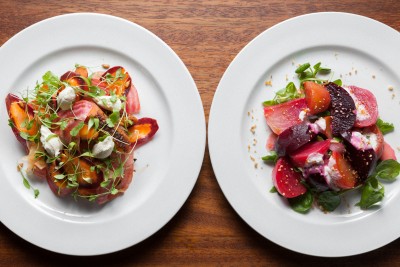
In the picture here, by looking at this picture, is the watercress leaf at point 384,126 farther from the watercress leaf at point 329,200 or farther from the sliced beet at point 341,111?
the watercress leaf at point 329,200

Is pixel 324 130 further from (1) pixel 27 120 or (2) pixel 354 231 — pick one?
(1) pixel 27 120

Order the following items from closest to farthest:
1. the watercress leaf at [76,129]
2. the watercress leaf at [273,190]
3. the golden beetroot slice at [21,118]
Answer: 1. the watercress leaf at [76,129]
2. the golden beetroot slice at [21,118]
3. the watercress leaf at [273,190]

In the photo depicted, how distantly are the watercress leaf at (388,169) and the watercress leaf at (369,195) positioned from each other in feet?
0.17

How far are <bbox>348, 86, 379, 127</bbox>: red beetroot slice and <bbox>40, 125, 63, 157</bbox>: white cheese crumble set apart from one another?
1162 millimetres

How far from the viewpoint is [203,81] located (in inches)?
78.0

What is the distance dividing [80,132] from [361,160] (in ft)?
3.52

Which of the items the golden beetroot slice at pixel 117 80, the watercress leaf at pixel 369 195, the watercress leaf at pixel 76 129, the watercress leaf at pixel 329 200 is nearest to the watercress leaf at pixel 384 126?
the watercress leaf at pixel 369 195

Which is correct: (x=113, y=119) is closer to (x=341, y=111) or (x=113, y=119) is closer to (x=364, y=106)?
(x=341, y=111)

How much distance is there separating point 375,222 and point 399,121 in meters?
0.43

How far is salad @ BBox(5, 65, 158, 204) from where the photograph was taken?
69.0 inches

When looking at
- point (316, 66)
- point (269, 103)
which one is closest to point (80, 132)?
point (269, 103)

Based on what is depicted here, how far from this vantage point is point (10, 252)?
198 centimetres

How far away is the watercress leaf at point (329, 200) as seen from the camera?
1860 mm

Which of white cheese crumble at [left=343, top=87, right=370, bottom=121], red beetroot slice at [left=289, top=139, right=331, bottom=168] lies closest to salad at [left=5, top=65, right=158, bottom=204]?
red beetroot slice at [left=289, top=139, right=331, bottom=168]
